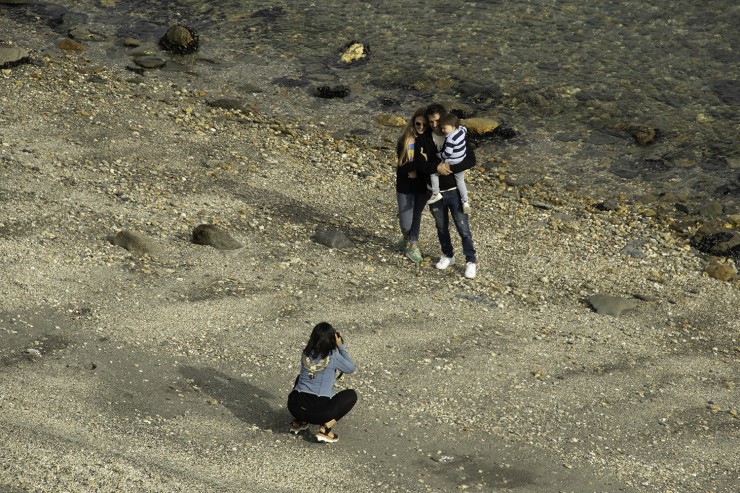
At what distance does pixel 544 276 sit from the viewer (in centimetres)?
1459

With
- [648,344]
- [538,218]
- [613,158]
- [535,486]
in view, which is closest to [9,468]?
[535,486]

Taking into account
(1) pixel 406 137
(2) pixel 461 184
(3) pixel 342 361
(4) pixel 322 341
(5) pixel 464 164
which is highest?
(1) pixel 406 137

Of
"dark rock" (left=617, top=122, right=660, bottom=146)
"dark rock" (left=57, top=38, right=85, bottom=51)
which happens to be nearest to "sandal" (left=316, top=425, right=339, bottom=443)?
"dark rock" (left=617, top=122, right=660, bottom=146)

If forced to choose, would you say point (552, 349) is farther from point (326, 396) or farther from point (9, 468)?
point (9, 468)

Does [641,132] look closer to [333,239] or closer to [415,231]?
[415,231]

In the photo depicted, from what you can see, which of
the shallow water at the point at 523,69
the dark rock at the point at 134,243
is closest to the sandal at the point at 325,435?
the dark rock at the point at 134,243

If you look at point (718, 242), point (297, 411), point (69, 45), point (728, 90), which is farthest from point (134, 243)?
point (728, 90)

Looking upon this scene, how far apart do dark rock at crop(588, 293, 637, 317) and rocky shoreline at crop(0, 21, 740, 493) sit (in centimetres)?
4

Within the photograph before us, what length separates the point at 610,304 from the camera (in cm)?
1380

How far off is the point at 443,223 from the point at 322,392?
4.70 metres

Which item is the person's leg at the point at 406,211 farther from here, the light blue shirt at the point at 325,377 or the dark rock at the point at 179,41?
the dark rock at the point at 179,41

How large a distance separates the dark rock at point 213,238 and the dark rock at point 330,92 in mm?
7989

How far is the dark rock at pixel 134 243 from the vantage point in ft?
43.1

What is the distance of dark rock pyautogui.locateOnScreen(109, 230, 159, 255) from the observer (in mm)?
13133
